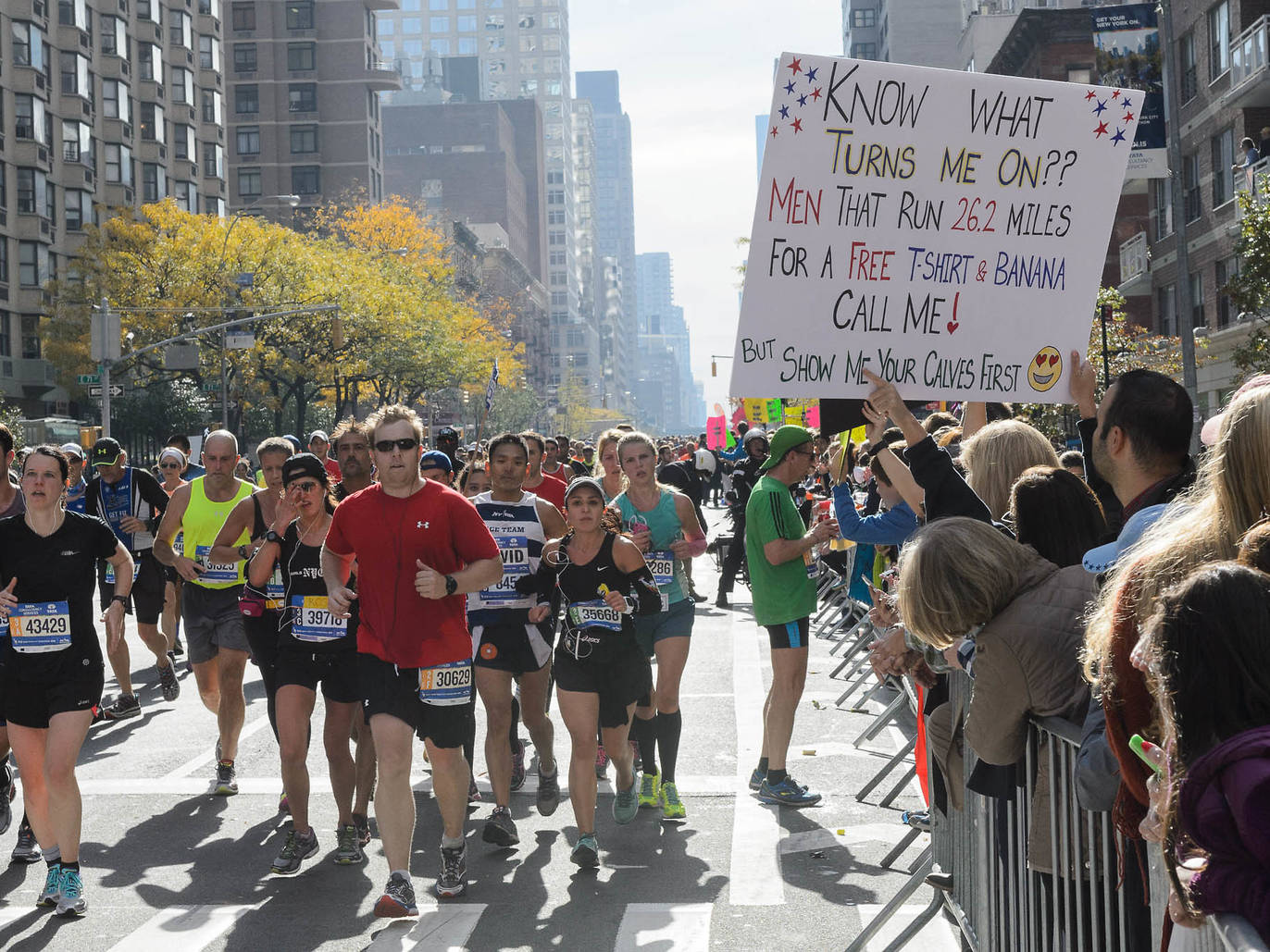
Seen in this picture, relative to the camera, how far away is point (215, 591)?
948 centimetres

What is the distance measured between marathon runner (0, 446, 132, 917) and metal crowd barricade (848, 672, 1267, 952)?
3.91 metres

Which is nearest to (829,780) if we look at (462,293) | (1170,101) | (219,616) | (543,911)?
(543,911)

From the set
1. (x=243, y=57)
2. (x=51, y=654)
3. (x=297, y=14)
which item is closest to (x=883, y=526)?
(x=51, y=654)

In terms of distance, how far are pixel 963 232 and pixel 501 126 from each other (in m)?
148

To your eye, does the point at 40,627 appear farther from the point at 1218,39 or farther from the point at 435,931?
the point at 1218,39

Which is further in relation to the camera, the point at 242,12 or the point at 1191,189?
the point at 242,12

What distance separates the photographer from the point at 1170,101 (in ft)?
84.6

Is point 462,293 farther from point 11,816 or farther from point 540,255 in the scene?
point 11,816

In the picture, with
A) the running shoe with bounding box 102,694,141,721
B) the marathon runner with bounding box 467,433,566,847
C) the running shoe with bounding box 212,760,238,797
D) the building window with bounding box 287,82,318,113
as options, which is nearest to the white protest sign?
the marathon runner with bounding box 467,433,566,847

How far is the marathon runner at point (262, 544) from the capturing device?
7820 millimetres

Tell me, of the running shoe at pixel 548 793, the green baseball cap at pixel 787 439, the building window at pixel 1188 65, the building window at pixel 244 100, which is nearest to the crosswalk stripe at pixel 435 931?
the running shoe at pixel 548 793

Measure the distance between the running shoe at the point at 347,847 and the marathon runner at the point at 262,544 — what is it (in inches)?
23.7

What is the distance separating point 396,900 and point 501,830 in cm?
131

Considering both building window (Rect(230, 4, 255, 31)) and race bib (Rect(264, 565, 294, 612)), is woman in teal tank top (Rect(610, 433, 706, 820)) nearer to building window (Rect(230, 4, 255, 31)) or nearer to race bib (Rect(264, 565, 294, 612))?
race bib (Rect(264, 565, 294, 612))
